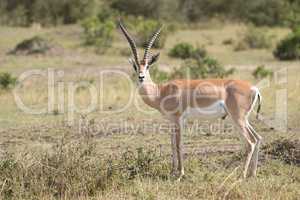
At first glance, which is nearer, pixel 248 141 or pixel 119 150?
pixel 248 141

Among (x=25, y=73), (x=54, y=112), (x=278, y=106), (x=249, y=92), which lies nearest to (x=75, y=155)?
(x=249, y=92)

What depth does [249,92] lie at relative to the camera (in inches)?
325

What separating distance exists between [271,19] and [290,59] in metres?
14.4

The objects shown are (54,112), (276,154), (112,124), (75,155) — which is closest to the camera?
(75,155)

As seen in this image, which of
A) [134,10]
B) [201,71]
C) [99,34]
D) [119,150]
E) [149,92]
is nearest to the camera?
[149,92]

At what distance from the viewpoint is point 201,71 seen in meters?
17.4

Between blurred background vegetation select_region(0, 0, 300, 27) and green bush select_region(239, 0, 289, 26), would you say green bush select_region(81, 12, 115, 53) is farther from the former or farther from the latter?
green bush select_region(239, 0, 289, 26)

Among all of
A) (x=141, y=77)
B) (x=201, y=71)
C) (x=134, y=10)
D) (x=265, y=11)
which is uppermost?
(x=134, y=10)

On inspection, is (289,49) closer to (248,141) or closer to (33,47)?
(33,47)

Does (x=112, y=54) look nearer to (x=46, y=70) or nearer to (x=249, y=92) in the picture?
(x=46, y=70)

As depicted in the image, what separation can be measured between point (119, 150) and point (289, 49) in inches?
583

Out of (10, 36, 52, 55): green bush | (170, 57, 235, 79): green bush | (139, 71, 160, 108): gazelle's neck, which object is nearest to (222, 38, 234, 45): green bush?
(10, 36, 52, 55): green bush

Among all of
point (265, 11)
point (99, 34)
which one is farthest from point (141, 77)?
point (265, 11)

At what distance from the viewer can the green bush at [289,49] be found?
23.1m
